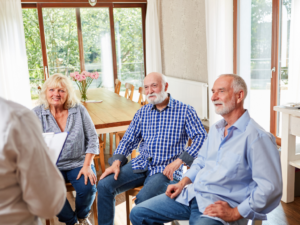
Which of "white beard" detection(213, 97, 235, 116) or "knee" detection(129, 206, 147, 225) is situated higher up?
"white beard" detection(213, 97, 235, 116)

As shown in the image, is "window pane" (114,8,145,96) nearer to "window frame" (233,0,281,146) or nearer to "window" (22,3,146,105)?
"window" (22,3,146,105)

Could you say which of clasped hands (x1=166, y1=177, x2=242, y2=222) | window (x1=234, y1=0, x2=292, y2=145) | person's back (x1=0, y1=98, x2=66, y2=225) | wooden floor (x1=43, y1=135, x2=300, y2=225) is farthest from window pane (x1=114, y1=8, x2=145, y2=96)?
person's back (x1=0, y1=98, x2=66, y2=225)

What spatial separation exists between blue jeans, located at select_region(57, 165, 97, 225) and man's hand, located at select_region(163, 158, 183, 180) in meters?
0.52

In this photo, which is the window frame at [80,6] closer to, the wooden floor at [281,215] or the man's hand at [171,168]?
the wooden floor at [281,215]

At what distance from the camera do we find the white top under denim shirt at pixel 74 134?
2.00m

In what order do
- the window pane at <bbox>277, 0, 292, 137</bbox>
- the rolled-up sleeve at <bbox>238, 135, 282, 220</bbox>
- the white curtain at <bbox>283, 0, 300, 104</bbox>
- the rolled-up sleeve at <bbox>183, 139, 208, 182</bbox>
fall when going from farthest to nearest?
the window pane at <bbox>277, 0, 292, 137</bbox> → the white curtain at <bbox>283, 0, 300, 104</bbox> → the rolled-up sleeve at <bbox>183, 139, 208, 182</bbox> → the rolled-up sleeve at <bbox>238, 135, 282, 220</bbox>

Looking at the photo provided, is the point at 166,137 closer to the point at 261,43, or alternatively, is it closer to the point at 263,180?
the point at 263,180

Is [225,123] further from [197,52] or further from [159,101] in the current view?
[197,52]

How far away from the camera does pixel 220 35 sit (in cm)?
377

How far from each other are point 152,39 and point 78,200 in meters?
4.64

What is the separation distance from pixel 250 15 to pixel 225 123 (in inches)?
97.4

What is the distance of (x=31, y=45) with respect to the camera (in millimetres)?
5891

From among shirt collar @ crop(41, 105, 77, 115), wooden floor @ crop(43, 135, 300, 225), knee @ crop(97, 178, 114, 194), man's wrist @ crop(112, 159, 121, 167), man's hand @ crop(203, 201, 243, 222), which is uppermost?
shirt collar @ crop(41, 105, 77, 115)

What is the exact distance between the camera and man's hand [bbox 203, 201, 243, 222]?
4.27ft
